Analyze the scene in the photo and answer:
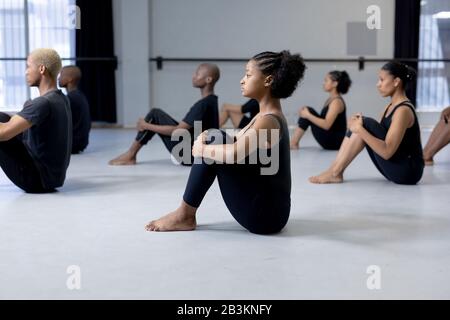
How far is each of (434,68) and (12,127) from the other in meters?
6.52

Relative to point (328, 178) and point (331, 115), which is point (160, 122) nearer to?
point (328, 178)

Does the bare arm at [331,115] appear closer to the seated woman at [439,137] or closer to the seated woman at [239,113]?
the seated woman at [239,113]

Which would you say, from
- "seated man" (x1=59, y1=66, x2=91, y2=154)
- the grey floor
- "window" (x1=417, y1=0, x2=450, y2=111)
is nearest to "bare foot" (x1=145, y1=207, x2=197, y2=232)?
the grey floor

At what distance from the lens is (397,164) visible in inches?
165

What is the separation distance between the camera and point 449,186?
424cm

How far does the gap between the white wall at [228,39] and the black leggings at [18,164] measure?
482 centimetres

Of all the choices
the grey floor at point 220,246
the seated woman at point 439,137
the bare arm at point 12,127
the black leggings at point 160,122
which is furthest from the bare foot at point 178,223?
the seated woman at point 439,137

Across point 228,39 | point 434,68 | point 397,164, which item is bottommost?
point 397,164

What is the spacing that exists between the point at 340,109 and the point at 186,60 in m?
3.10

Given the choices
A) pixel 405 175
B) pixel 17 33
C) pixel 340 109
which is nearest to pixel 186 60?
pixel 17 33

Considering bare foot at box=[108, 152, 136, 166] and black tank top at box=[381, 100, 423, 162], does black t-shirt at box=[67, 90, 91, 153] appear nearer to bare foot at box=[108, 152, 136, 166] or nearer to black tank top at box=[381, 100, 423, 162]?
bare foot at box=[108, 152, 136, 166]

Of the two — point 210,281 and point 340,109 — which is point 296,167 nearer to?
point 340,109

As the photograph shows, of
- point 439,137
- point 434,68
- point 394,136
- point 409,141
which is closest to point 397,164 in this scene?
point 409,141

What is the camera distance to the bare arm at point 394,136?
13.1ft
